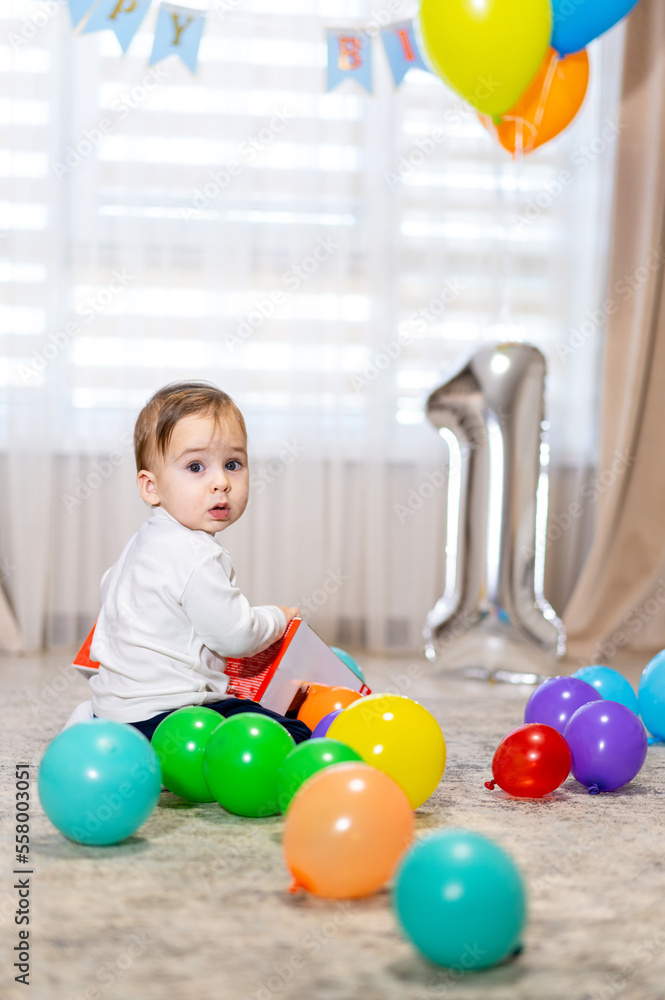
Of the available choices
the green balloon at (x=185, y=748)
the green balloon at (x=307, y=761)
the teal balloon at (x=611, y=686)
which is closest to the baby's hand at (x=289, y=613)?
the green balloon at (x=185, y=748)

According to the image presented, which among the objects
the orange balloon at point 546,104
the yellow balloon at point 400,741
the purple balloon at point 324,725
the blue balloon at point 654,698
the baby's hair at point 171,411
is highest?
Result: the orange balloon at point 546,104

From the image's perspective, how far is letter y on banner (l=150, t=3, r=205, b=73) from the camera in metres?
2.87

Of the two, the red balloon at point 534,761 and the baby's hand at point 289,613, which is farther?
the baby's hand at point 289,613

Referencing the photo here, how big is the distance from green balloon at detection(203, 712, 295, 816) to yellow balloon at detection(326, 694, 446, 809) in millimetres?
99

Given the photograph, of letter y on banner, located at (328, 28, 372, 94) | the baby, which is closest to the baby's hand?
the baby

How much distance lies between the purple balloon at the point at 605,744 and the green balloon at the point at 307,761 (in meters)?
0.40

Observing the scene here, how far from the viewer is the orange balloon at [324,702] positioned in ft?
5.27

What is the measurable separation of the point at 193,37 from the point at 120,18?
0.71 ft

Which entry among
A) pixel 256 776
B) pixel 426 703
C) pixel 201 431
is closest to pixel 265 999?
pixel 256 776

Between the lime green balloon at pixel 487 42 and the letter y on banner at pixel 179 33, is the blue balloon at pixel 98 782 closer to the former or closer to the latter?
the lime green balloon at pixel 487 42

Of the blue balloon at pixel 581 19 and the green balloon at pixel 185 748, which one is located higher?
the blue balloon at pixel 581 19

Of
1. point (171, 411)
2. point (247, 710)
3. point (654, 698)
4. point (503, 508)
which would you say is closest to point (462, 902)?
point (247, 710)

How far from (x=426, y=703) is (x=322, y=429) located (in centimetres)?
106

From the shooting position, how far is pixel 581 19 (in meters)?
2.30
